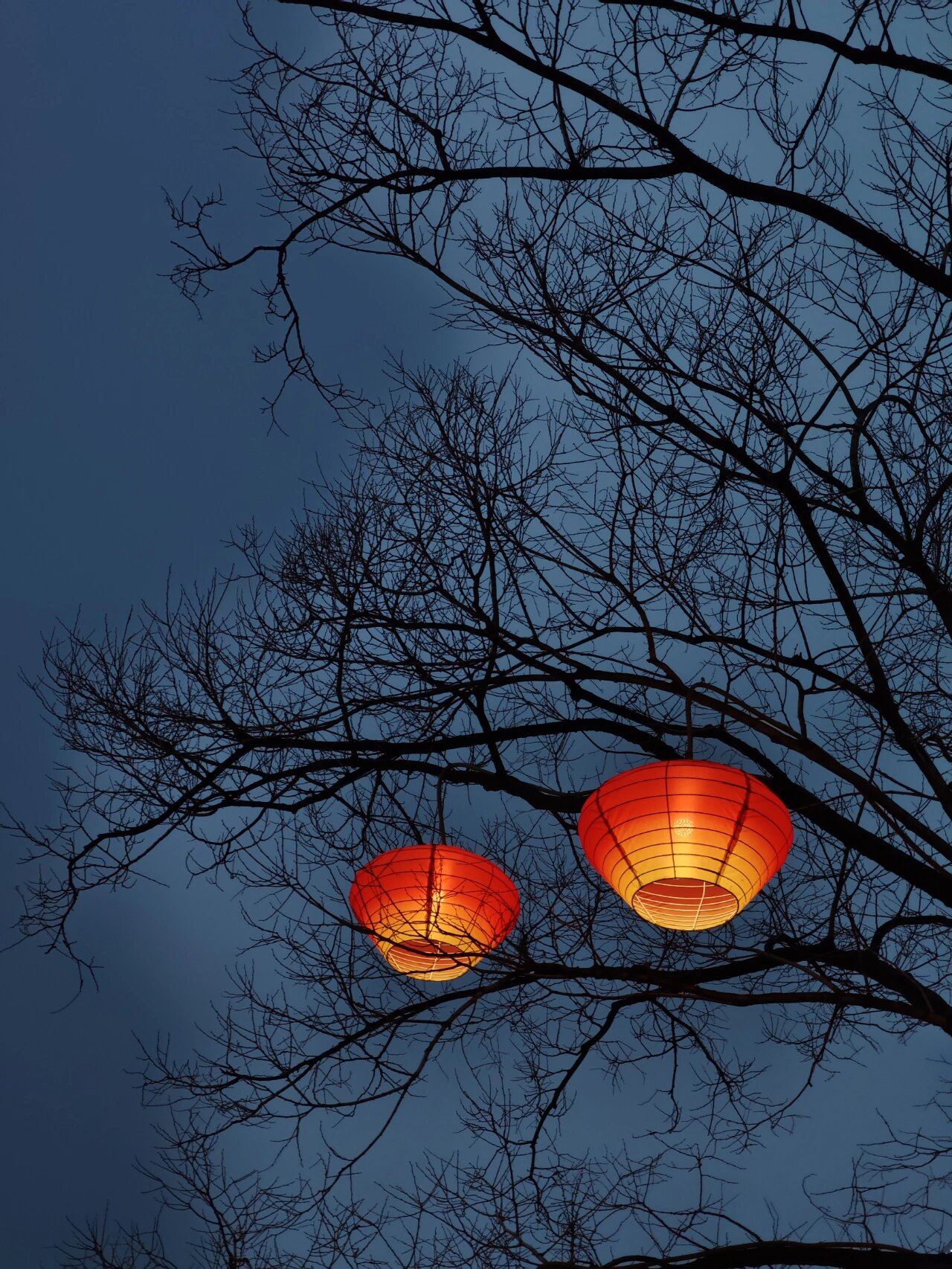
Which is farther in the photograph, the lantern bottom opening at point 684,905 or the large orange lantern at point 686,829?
the lantern bottom opening at point 684,905

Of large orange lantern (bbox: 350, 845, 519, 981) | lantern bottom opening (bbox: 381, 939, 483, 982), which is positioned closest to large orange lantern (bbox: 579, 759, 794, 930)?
large orange lantern (bbox: 350, 845, 519, 981)

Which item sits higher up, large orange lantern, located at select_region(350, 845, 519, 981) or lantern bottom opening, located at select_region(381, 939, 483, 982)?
large orange lantern, located at select_region(350, 845, 519, 981)

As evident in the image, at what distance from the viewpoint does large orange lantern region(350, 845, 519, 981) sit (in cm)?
344

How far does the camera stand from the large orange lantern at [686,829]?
3.03 metres

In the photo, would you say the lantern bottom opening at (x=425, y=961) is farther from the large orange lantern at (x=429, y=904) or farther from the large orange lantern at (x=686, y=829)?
the large orange lantern at (x=686, y=829)

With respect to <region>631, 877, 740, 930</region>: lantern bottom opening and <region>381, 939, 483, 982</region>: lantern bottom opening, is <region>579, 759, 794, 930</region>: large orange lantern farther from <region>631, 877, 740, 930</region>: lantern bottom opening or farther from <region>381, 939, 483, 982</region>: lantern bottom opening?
<region>381, 939, 483, 982</region>: lantern bottom opening

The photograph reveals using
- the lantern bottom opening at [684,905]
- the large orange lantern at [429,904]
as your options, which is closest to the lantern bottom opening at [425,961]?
the large orange lantern at [429,904]

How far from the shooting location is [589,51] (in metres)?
3.54

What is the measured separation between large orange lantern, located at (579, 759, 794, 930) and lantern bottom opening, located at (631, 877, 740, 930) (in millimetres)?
73

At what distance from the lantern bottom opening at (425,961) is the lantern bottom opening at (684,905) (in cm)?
55

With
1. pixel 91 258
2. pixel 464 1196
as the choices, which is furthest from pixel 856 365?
pixel 91 258

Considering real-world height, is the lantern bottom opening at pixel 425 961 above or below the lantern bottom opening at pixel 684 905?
below

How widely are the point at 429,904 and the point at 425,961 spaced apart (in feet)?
0.80

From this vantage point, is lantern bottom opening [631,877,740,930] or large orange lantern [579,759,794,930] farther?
lantern bottom opening [631,877,740,930]
